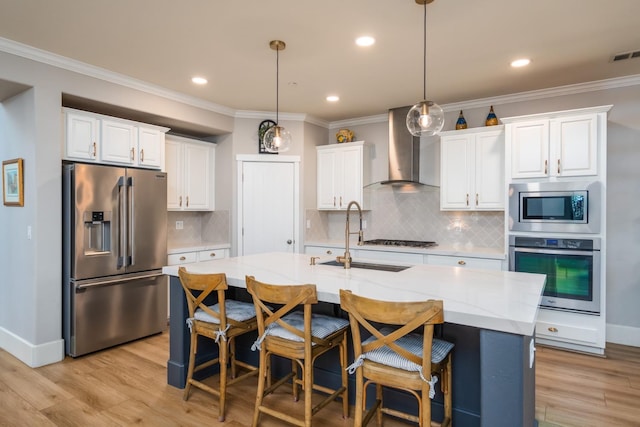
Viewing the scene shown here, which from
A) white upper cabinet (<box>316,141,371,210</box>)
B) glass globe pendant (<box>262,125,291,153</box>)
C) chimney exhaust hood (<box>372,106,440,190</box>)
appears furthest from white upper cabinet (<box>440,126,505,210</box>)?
glass globe pendant (<box>262,125,291,153</box>)

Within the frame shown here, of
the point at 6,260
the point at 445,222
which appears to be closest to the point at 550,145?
the point at 445,222

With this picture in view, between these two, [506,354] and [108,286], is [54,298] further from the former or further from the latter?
[506,354]

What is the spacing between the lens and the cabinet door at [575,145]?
3391mm

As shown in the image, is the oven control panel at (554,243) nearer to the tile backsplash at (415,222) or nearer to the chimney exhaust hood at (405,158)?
the tile backsplash at (415,222)

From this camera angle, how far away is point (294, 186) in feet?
16.7

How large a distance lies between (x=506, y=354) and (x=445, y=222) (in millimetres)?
3368

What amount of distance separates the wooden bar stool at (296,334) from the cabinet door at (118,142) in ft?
8.04

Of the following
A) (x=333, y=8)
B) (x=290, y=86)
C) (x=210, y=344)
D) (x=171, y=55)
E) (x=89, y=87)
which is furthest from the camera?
(x=290, y=86)

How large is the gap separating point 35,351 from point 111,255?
97 cm

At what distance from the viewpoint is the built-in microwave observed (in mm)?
3383

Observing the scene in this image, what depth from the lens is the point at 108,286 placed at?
353 centimetres


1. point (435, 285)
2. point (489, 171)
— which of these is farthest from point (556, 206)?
point (435, 285)

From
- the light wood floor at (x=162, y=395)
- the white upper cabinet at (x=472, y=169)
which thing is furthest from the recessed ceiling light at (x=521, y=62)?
the light wood floor at (x=162, y=395)

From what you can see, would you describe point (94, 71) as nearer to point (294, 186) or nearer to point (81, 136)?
point (81, 136)
